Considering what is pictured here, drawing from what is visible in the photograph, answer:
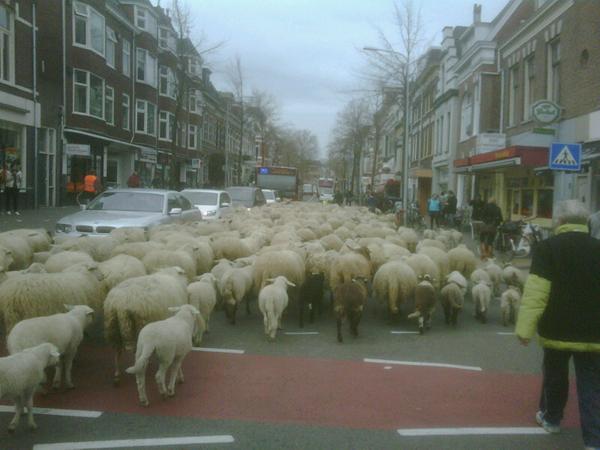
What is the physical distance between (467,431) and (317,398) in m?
1.42

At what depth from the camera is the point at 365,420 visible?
5359 mm

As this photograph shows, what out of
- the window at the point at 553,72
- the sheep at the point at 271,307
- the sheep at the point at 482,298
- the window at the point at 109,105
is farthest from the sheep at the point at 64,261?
the window at the point at 109,105

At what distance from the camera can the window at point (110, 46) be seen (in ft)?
113

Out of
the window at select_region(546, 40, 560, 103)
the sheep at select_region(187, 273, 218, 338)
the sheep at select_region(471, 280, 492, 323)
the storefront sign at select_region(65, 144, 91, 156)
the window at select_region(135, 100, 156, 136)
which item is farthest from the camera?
the window at select_region(135, 100, 156, 136)

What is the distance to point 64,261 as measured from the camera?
8469 mm

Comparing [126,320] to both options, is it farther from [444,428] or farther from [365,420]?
[444,428]

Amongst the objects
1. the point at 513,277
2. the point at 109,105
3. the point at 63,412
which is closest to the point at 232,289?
the point at 63,412

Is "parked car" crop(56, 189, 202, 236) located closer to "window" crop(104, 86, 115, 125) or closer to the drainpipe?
the drainpipe

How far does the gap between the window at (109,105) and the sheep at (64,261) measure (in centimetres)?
2740

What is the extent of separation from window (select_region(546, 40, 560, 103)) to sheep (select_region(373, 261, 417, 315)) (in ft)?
45.1

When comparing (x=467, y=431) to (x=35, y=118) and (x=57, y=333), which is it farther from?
(x=35, y=118)

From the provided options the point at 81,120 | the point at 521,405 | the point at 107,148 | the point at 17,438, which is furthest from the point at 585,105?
the point at 107,148

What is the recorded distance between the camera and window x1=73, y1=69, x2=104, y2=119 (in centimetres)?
3072

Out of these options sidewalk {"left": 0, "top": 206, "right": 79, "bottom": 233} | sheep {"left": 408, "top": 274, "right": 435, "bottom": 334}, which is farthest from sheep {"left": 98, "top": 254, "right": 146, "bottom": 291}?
sidewalk {"left": 0, "top": 206, "right": 79, "bottom": 233}
